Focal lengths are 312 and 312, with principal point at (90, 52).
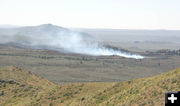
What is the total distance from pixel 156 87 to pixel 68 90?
1643 centimetres

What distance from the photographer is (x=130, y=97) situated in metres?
26.8

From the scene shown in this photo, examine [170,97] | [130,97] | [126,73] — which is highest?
[170,97]

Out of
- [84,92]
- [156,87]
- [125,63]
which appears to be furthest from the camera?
[125,63]

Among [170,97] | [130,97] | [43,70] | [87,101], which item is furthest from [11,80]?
[43,70]

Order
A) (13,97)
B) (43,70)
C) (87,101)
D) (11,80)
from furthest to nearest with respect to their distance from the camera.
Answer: (43,70) → (11,80) → (13,97) → (87,101)

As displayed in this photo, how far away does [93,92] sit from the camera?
3747 cm

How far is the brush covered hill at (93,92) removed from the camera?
2556 centimetres

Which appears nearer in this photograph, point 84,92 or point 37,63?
point 84,92

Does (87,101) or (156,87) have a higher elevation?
(156,87)

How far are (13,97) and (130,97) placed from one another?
21.6m

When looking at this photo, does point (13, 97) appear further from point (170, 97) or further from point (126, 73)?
point (126, 73)

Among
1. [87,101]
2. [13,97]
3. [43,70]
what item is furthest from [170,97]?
[43,70]

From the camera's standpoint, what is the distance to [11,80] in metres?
50.9

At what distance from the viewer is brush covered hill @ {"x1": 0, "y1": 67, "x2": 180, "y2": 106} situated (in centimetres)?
2556
